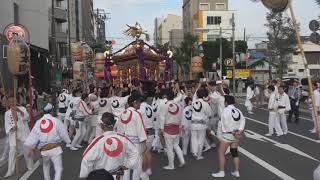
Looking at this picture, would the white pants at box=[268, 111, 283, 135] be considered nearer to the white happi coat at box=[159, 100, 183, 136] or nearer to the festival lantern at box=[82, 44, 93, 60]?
the white happi coat at box=[159, 100, 183, 136]

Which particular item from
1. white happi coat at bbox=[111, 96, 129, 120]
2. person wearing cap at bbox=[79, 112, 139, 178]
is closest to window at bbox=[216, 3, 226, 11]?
white happi coat at bbox=[111, 96, 129, 120]

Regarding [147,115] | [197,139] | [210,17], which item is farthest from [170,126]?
[210,17]

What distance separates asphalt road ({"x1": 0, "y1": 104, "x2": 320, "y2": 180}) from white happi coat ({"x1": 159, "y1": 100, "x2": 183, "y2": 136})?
33.5 inches

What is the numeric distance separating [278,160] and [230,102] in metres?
2.80

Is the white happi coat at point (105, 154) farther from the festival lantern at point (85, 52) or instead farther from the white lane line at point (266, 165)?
the festival lantern at point (85, 52)

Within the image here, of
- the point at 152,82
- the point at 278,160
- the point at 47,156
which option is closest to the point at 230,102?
the point at 278,160

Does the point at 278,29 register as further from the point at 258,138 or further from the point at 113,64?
the point at 258,138

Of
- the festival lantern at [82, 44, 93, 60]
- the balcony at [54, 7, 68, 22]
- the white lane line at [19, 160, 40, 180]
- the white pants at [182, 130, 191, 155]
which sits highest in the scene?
the balcony at [54, 7, 68, 22]

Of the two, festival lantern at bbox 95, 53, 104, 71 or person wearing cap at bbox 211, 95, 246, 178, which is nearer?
person wearing cap at bbox 211, 95, 246, 178

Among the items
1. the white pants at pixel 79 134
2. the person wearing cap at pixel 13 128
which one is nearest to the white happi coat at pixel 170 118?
the person wearing cap at pixel 13 128

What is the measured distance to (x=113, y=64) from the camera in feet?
97.5

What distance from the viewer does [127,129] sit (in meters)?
8.73

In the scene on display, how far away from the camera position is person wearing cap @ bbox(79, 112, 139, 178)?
6008 millimetres

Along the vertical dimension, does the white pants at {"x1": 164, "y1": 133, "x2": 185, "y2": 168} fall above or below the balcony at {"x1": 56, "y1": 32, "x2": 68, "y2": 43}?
below
